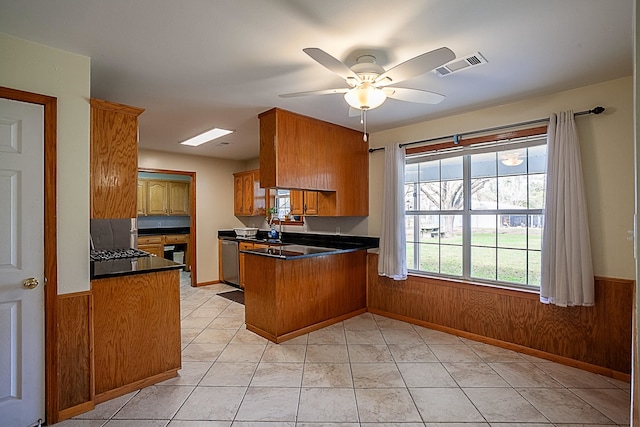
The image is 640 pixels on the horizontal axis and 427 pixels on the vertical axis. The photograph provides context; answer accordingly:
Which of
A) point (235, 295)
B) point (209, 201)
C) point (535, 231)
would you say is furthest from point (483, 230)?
point (209, 201)

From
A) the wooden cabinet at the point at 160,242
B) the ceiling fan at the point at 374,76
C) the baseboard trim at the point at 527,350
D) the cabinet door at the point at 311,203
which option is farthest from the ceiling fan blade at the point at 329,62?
the wooden cabinet at the point at 160,242

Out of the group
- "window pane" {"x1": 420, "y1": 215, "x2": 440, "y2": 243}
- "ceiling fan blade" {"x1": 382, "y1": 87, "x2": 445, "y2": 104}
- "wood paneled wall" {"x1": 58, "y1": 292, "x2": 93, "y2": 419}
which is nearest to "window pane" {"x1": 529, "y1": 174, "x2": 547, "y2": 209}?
"window pane" {"x1": 420, "y1": 215, "x2": 440, "y2": 243}

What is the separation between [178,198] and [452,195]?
6.09m

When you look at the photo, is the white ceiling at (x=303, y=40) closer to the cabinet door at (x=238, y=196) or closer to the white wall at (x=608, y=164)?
the white wall at (x=608, y=164)

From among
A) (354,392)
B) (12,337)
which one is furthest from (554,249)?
(12,337)

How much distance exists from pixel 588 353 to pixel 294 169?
3.17m

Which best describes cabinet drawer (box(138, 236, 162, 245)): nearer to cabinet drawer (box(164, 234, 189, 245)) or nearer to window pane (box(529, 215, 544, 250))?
cabinet drawer (box(164, 234, 189, 245))

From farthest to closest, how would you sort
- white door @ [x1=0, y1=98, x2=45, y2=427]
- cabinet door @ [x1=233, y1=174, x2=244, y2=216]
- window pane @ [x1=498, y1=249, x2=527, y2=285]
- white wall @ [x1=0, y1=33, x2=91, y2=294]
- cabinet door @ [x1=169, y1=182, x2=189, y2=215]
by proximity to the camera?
cabinet door @ [x1=169, y1=182, x2=189, y2=215] → cabinet door @ [x1=233, y1=174, x2=244, y2=216] → window pane @ [x1=498, y1=249, x2=527, y2=285] → white wall @ [x1=0, y1=33, x2=91, y2=294] → white door @ [x1=0, y1=98, x2=45, y2=427]

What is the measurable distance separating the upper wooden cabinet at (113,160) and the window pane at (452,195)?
319 centimetres

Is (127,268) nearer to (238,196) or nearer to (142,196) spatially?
(238,196)

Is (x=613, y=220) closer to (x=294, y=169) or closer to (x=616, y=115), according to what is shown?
(x=616, y=115)

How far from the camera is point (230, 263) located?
19.6ft

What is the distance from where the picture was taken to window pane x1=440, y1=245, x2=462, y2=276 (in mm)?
3668

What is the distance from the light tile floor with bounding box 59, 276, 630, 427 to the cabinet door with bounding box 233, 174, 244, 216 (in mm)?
3229
